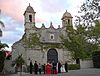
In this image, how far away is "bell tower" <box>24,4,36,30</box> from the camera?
246 feet

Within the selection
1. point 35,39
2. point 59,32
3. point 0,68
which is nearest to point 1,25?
point 0,68

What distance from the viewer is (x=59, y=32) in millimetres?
77500

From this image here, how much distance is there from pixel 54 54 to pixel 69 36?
15251 millimetres

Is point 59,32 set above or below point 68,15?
below

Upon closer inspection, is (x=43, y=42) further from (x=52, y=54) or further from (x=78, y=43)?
(x=78, y=43)

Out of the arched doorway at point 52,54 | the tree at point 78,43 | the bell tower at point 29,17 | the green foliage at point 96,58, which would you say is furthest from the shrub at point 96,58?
the bell tower at point 29,17

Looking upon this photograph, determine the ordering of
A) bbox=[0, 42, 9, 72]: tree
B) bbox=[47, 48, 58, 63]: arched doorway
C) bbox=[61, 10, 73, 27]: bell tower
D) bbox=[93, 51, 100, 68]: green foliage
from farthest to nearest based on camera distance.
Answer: bbox=[61, 10, 73, 27]: bell tower
bbox=[47, 48, 58, 63]: arched doorway
bbox=[93, 51, 100, 68]: green foliage
bbox=[0, 42, 9, 72]: tree

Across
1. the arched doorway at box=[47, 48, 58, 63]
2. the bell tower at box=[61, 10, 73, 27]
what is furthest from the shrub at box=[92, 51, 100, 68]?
the bell tower at box=[61, 10, 73, 27]

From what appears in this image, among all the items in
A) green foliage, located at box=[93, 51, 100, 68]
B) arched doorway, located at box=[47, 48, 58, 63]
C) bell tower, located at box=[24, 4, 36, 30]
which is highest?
bell tower, located at box=[24, 4, 36, 30]

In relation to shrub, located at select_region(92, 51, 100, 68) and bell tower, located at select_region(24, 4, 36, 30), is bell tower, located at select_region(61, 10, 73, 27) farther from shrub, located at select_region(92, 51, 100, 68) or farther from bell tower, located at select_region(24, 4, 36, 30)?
shrub, located at select_region(92, 51, 100, 68)

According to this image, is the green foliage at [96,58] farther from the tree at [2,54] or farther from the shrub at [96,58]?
the tree at [2,54]

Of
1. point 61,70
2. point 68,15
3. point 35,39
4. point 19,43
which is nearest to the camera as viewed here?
point 61,70

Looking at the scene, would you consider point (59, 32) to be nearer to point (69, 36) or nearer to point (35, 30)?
point (35, 30)

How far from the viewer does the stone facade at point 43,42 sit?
2830 inches
